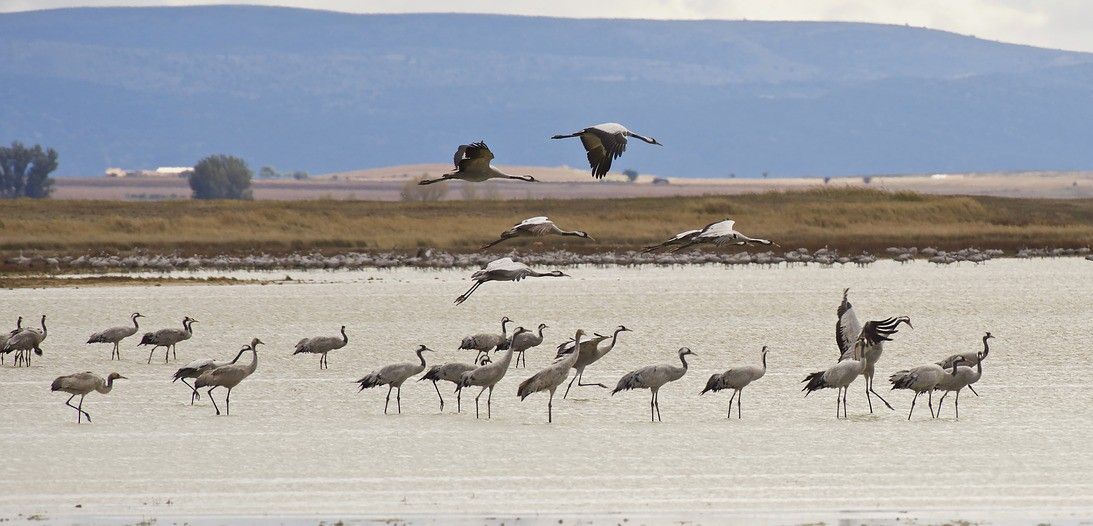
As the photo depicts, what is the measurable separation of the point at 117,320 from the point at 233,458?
10855mm

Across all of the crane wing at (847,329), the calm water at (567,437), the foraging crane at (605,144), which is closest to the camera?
the calm water at (567,437)

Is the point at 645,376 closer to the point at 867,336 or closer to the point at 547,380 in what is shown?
the point at 547,380

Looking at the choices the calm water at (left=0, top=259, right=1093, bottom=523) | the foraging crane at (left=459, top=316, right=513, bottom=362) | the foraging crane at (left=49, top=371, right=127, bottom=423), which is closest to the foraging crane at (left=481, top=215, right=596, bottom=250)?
the calm water at (left=0, top=259, right=1093, bottom=523)

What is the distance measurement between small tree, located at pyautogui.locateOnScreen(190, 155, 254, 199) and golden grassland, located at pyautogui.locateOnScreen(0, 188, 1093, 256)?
46.9 m

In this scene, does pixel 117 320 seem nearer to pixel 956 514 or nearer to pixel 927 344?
pixel 927 344

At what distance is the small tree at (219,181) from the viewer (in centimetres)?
10406

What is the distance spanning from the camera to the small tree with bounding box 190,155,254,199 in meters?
104

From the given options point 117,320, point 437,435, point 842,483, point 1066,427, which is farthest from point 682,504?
point 117,320

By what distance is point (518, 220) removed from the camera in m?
48.3

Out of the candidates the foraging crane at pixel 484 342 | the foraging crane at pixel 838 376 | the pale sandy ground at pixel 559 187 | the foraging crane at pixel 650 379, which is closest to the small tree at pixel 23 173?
the pale sandy ground at pixel 559 187

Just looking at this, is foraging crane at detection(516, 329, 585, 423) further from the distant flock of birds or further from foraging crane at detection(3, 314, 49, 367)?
foraging crane at detection(3, 314, 49, 367)

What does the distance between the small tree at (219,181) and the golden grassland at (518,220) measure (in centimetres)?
4694

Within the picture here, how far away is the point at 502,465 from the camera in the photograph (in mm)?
11547

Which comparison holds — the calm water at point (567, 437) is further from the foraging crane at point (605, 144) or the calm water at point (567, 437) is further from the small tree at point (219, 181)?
the small tree at point (219, 181)
